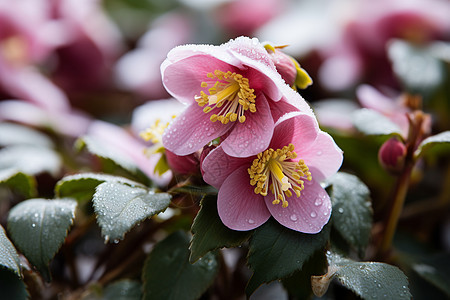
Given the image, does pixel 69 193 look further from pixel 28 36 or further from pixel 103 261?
pixel 28 36

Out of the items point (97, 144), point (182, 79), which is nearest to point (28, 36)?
point (97, 144)

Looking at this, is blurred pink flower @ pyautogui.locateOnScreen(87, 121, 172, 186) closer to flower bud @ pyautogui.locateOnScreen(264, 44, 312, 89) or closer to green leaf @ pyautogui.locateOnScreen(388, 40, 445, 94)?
flower bud @ pyautogui.locateOnScreen(264, 44, 312, 89)

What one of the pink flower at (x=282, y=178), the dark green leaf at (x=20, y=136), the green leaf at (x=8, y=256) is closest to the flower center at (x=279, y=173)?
the pink flower at (x=282, y=178)

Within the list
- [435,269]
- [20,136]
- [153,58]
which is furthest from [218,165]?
[153,58]

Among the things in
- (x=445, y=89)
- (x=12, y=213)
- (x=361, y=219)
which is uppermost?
(x=12, y=213)

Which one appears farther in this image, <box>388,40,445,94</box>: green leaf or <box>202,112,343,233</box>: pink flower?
<box>388,40,445,94</box>: green leaf

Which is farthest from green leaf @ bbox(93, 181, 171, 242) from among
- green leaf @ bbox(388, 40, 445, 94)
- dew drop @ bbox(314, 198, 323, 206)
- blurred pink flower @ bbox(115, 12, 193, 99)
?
blurred pink flower @ bbox(115, 12, 193, 99)
